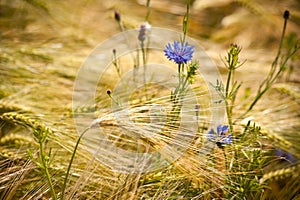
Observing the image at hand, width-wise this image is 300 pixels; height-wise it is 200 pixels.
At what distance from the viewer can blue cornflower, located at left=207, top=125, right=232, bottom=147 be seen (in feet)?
3.16

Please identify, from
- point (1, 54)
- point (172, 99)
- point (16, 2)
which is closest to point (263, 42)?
point (16, 2)

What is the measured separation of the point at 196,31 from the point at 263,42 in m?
0.28

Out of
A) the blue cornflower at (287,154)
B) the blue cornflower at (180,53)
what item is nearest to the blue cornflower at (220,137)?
the blue cornflower at (180,53)

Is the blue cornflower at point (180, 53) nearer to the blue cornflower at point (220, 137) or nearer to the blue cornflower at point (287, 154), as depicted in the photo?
the blue cornflower at point (220, 137)

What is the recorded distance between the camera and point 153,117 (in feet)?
3.17

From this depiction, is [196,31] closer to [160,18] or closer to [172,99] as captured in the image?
[160,18]

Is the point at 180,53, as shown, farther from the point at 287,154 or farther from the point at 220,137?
the point at 287,154

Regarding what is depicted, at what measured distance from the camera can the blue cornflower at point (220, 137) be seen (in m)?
0.96

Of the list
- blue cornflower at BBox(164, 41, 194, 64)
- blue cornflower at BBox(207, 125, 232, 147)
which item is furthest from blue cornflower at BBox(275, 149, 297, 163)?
blue cornflower at BBox(164, 41, 194, 64)

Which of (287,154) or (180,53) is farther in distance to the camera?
(287,154)

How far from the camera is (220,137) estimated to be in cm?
100

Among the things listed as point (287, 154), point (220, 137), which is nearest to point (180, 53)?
point (220, 137)

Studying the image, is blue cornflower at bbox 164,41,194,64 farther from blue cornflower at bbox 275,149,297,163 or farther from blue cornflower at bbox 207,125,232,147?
blue cornflower at bbox 275,149,297,163

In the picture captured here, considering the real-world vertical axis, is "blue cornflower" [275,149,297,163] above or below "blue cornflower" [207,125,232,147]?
below
